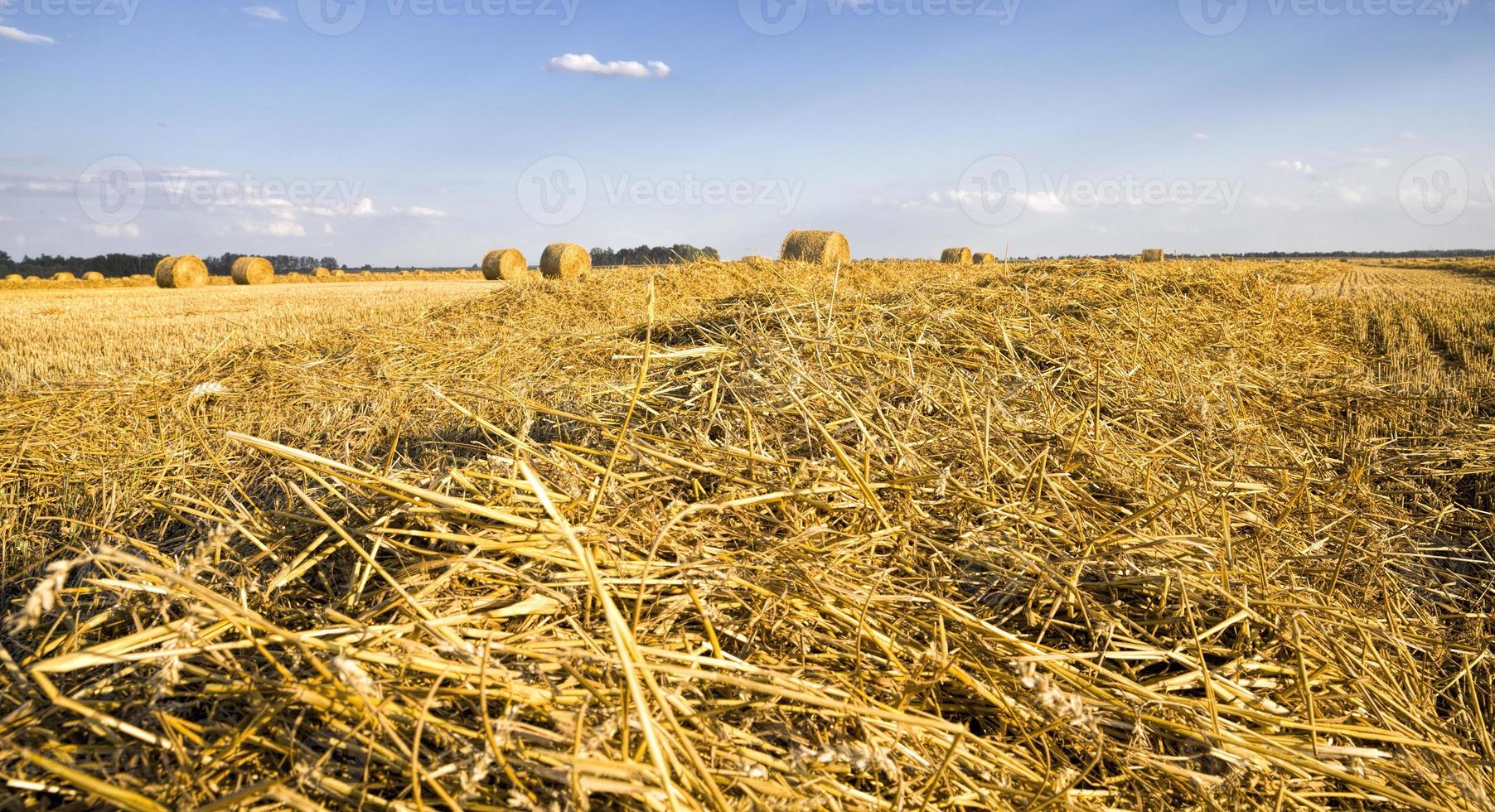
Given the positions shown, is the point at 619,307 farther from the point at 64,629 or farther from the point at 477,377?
the point at 64,629

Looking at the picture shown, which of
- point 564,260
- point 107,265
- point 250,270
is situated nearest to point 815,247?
point 564,260

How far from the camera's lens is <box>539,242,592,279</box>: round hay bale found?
1767cm

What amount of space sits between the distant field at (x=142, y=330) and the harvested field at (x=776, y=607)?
270 centimetres

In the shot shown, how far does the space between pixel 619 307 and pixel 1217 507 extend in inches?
221

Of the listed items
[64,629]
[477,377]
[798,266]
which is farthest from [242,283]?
[64,629]

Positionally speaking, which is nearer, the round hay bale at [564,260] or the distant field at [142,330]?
the distant field at [142,330]

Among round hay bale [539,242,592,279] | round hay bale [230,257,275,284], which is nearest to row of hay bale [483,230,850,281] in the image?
round hay bale [539,242,592,279]

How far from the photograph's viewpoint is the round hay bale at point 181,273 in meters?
22.1

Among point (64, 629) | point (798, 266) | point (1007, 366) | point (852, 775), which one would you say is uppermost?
point (798, 266)

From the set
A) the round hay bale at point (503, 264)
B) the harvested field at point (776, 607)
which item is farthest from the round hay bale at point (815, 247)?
the harvested field at point (776, 607)

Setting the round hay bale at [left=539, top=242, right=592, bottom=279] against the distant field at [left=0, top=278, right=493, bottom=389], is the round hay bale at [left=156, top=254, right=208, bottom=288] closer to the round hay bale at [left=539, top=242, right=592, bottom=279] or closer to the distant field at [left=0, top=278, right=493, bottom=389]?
the distant field at [left=0, top=278, right=493, bottom=389]

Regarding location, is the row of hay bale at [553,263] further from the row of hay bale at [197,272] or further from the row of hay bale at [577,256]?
the row of hay bale at [197,272]

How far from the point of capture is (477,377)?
416cm

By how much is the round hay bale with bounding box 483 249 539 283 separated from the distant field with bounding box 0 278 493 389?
7.38m
